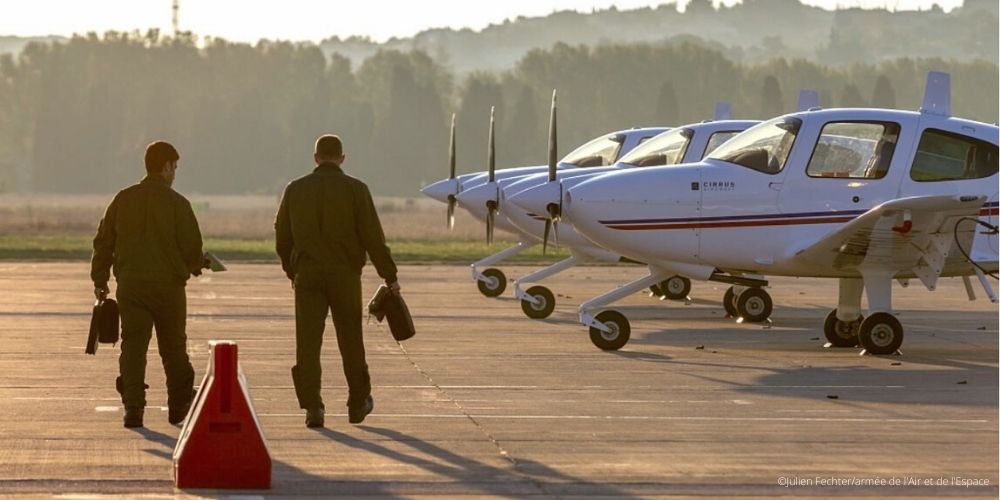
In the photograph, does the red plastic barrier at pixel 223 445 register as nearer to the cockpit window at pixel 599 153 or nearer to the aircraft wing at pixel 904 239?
the aircraft wing at pixel 904 239

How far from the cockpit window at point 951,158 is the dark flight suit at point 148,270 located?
761 centimetres

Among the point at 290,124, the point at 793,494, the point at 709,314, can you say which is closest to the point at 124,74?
the point at 290,124

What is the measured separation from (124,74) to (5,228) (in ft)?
447

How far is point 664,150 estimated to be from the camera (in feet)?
70.8

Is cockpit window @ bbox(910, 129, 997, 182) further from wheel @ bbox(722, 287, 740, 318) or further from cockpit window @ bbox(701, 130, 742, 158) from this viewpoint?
wheel @ bbox(722, 287, 740, 318)

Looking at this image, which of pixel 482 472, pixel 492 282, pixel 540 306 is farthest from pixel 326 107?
pixel 482 472

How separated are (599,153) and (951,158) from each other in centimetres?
786

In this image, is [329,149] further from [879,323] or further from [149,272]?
[879,323]

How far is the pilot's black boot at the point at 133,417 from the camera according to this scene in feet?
37.1

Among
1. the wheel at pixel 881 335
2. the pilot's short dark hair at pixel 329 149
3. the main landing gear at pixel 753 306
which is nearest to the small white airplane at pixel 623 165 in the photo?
the main landing gear at pixel 753 306

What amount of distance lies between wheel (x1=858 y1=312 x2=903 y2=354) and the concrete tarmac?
0.19 m

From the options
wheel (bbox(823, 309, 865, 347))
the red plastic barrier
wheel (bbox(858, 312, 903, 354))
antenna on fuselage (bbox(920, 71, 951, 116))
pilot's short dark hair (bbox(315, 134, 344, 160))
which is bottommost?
wheel (bbox(823, 309, 865, 347))

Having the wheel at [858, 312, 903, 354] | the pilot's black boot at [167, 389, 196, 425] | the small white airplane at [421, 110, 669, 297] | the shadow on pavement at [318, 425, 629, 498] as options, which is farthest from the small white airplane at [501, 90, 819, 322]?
the shadow on pavement at [318, 425, 629, 498]

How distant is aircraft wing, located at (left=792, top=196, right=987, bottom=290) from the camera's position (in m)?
15.4
